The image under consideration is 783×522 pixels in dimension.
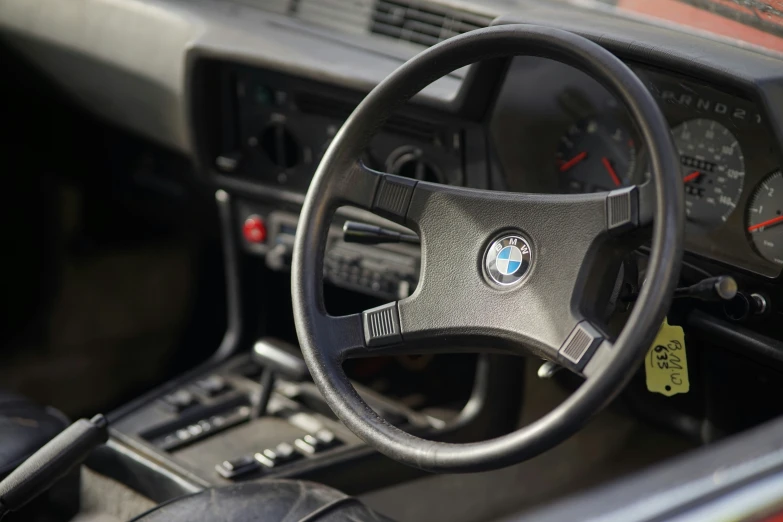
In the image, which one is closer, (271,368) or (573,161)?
(573,161)

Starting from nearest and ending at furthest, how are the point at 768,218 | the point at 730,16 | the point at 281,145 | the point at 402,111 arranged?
the point at 768,218, the point at 730,16, the point at 402,111, the point at 281,145

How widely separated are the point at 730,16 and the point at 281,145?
Result: 0.87m

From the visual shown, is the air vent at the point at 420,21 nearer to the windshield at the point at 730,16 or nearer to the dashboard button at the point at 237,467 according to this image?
the windshield at the point at 730,16

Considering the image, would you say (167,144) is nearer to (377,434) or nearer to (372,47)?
(372,47)

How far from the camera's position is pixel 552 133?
68.2 inches

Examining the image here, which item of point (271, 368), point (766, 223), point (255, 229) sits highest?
point (766, 223)

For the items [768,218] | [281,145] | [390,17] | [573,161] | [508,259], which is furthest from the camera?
[281,145]

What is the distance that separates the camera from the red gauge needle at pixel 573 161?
1.70 m

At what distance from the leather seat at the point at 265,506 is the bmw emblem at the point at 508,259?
366mm

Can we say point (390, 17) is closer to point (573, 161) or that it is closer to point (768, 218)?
point (573, 161)

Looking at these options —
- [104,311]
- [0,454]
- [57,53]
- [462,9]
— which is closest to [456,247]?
[462,9]

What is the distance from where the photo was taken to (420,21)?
187cm

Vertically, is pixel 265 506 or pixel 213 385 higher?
pixel 265 506

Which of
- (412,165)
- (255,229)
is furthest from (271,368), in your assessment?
(412,165)
